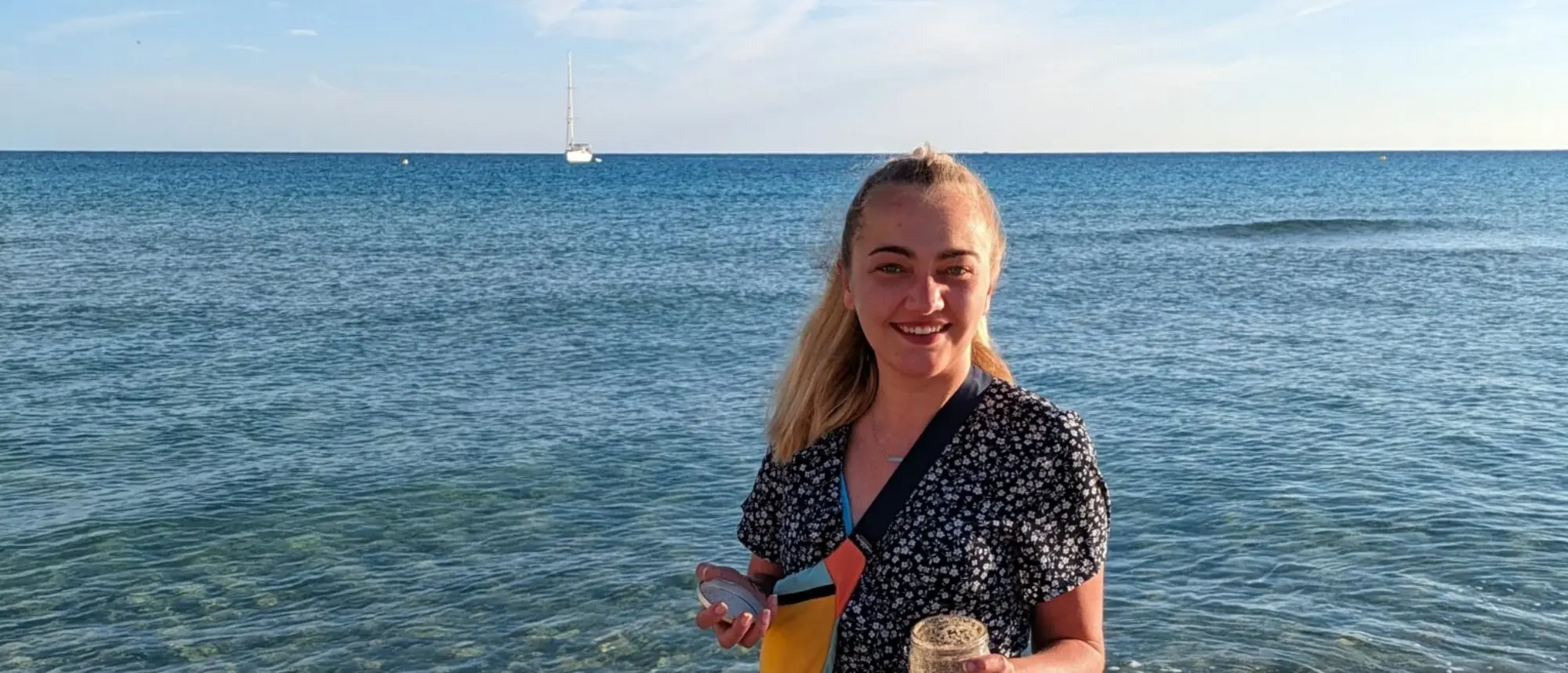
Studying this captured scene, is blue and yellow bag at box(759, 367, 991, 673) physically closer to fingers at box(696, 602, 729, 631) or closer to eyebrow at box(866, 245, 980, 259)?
fingers at box(696, 602, 729, 631)

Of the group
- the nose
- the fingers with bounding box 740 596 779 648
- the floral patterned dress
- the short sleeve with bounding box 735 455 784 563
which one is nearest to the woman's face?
the nose

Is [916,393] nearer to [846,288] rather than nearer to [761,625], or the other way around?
[846,288]

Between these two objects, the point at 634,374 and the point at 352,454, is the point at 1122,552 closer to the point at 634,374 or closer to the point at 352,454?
the point at 352,454

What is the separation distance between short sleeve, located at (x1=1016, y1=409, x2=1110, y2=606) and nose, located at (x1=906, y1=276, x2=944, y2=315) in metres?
0.30

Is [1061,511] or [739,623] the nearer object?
[1061,511]

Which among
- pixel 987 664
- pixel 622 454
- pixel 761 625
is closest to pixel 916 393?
pixel 761 625

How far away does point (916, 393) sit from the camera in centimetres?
276

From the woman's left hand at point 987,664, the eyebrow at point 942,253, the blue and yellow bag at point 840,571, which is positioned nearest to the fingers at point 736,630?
the blue and yellow bag at point 840,571

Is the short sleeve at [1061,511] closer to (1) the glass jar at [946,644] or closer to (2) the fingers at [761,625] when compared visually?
(1) the glass jar at [946,644]

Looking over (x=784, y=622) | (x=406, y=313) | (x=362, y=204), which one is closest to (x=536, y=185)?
(x=362, y=204)

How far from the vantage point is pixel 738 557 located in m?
9.58

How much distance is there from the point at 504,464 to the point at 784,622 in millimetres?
9576

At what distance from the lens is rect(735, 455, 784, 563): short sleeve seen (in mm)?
2971

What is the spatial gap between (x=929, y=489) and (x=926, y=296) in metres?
0.38
